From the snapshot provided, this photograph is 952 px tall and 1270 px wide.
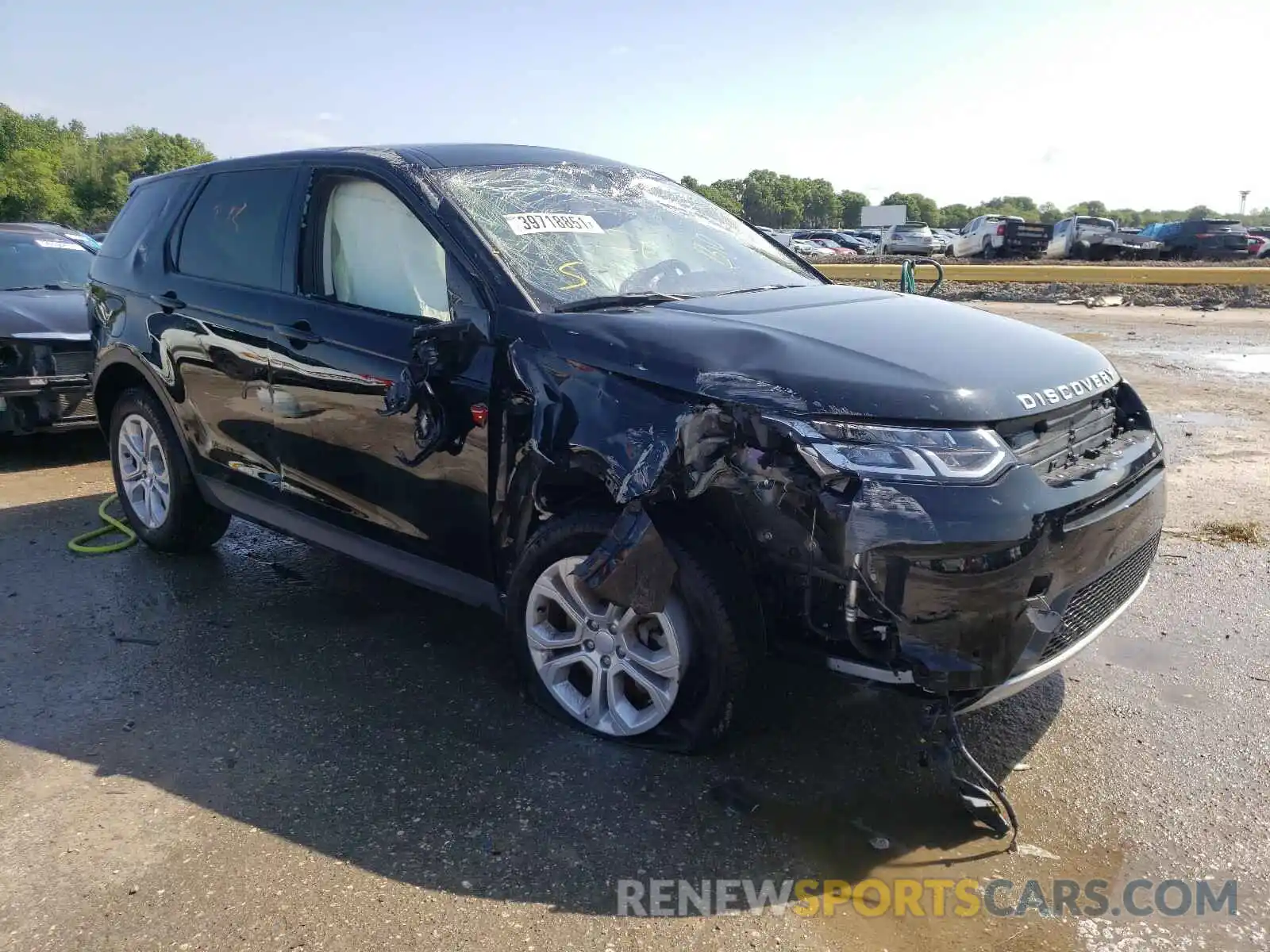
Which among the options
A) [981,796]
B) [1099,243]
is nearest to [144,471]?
[981,796]

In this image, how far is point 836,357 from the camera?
2.86 metres

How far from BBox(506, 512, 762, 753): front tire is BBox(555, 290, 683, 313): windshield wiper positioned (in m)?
0.70

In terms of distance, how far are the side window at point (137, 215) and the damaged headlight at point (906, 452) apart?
151 inches

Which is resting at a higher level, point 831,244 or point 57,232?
point 831,244

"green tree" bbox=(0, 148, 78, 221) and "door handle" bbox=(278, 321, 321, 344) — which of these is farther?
"green tree" bbox=(0, 148, 78, 221)

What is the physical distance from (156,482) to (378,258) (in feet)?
7.29

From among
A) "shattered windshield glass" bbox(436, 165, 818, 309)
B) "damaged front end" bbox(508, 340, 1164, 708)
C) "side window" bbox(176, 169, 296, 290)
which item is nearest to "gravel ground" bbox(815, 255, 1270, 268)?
"shattered windshield glass" bbox(436, 165, 818, 309)

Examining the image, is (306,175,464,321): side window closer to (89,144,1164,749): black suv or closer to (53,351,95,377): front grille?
(89,144,1164,749): black suv

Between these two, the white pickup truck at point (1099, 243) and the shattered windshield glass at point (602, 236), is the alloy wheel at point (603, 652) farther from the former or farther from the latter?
the white pickup truck at point (1099, 243)

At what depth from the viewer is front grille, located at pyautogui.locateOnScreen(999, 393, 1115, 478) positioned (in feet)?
9.15

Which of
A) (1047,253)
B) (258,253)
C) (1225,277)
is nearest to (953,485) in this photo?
(258,253)

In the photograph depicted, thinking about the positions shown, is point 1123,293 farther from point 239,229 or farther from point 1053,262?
point 239,229

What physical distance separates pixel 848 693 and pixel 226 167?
3.67 metres

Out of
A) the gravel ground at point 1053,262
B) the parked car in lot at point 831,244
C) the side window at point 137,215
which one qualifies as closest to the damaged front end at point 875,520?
the side window at point 137,215
